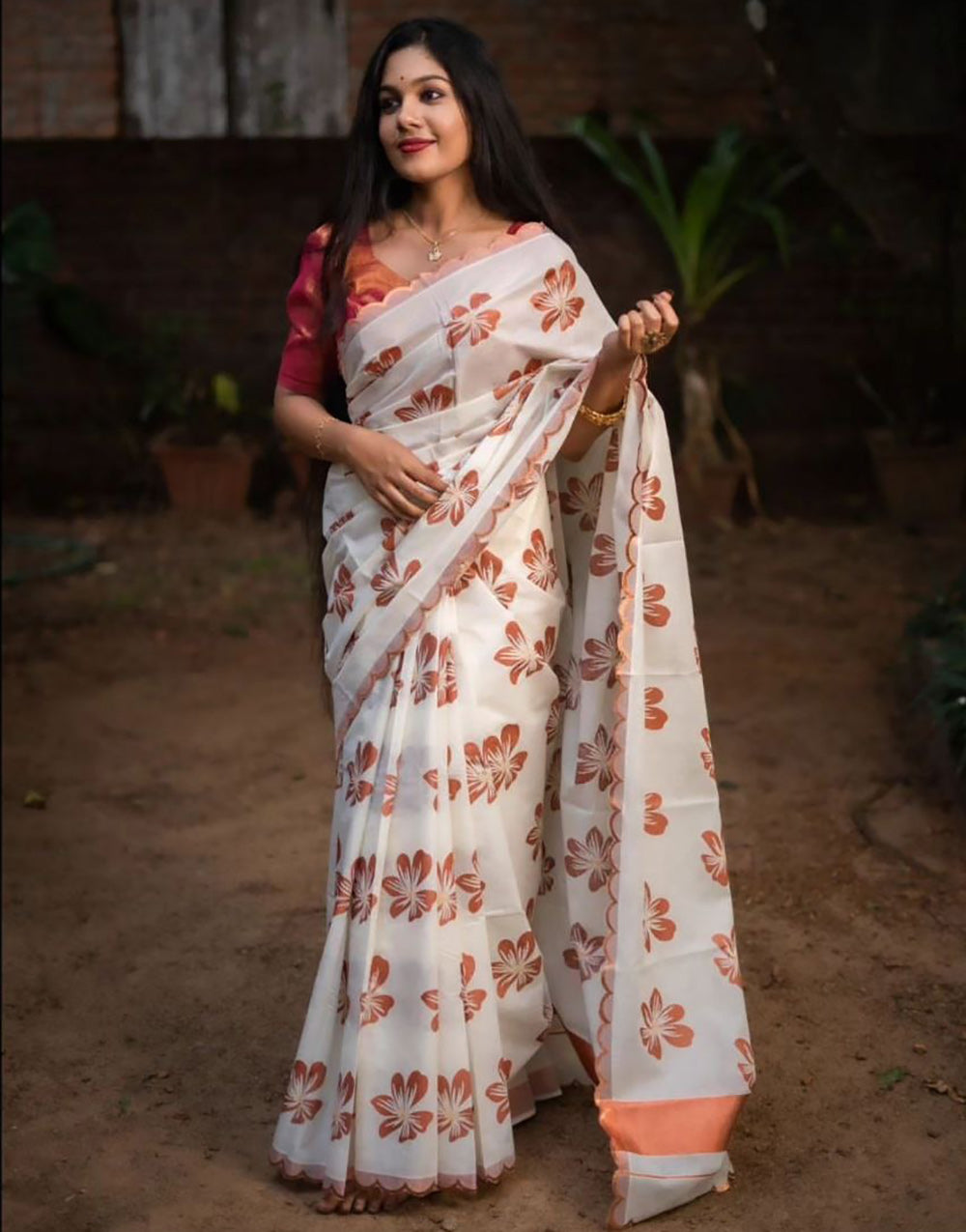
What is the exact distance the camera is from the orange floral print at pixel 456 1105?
2.65 m

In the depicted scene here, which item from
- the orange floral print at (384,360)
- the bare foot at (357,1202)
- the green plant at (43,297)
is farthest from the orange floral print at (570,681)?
the green plant at (43,297)

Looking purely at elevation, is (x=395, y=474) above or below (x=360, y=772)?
above

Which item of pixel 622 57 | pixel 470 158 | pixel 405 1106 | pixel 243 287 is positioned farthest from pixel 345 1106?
pixel 243 287

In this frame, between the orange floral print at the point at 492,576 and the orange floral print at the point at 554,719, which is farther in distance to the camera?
the orange floral print at the point at 554,719

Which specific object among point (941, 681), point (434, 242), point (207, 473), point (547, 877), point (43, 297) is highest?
point (434, 242)

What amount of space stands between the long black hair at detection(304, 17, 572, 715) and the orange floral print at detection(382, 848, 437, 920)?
2.95 feet

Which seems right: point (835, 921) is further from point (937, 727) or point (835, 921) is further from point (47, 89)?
point (47, 89)

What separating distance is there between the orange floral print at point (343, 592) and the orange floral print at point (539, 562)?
30cm

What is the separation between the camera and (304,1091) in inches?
107

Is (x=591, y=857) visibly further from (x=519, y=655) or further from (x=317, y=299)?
(x=317, y=299)

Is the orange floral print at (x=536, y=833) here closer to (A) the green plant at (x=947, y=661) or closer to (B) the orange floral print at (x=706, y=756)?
(B) the orange floral print at (x=706, y=756)

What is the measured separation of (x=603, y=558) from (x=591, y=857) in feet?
1.71

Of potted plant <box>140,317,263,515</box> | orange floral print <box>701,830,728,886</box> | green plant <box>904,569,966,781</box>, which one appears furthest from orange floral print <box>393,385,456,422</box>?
potted plant <box>140,317,263,515</box>

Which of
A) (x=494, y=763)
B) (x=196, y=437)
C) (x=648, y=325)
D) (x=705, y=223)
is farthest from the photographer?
(x=196, y=437)
